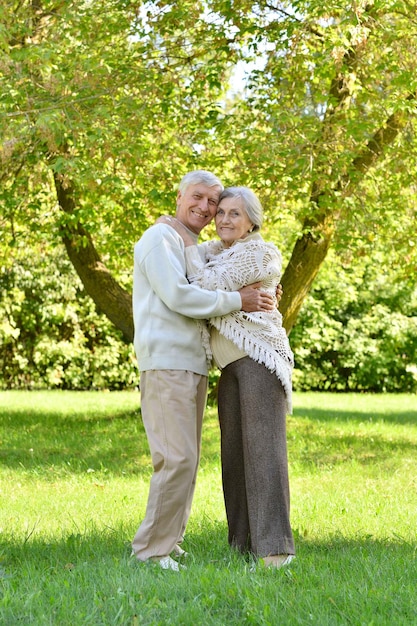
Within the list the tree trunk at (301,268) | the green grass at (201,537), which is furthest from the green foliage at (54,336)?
the tree trunk at (301,268)

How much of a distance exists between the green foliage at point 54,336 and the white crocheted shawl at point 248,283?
13748mm

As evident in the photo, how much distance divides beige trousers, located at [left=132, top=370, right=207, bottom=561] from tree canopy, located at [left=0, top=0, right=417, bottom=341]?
3446 millimetres

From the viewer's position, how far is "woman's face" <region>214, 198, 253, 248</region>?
4.52 metres

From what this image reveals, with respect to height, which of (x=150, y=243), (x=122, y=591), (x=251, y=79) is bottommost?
(x=122, y=591)

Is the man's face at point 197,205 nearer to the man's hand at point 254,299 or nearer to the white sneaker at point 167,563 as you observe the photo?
the man's hand at point 254,299

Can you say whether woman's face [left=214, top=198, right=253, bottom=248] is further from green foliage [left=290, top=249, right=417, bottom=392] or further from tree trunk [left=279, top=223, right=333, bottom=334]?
green foliage [left=290, top=249, right=417, bottom=392]

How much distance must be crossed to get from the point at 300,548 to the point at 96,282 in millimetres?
7637

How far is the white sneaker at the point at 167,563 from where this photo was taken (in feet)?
14.3

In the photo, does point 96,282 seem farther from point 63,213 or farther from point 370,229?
point 370,229

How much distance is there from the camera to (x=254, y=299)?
450 centimetres

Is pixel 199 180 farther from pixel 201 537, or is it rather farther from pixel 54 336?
pixel 54 336

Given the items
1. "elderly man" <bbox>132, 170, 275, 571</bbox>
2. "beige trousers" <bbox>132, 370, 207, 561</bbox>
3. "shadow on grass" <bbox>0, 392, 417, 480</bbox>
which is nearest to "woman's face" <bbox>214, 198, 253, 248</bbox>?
"elderly man" <bbox>132, 170, 275, 571</bbox>

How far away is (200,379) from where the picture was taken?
15.0 feet

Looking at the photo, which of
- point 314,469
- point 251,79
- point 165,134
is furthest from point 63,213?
point 314,469
